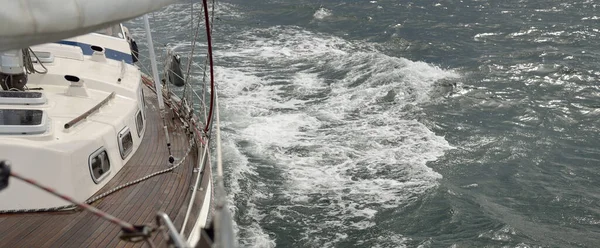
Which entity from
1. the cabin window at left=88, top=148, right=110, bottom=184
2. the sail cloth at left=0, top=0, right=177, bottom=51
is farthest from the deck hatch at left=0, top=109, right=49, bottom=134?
the sail cloth at left=0, top=0, right=177, bottom=51

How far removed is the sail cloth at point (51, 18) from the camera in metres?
4.66

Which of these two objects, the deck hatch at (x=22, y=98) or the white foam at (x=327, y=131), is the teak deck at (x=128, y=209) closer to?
the deck hatch at (x=22, y=98)

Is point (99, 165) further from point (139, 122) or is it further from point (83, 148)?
point (139, 122)

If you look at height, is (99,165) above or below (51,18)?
below

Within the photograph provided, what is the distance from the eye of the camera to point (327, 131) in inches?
667

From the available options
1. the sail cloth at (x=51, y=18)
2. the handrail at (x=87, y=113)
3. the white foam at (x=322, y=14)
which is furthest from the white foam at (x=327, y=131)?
the sail cloth at (x=51, y=18)

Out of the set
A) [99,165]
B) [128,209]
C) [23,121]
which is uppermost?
[23,121]

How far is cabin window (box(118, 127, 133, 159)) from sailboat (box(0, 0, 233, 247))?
0.05 feet

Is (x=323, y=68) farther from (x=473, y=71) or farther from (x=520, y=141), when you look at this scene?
(x=520, y=141)

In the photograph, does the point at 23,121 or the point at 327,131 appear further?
the point at 327,131

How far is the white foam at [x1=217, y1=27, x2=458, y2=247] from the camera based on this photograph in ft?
41.4

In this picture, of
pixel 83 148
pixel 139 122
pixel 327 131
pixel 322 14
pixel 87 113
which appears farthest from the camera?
pixel 322 14

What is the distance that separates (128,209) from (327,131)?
9642mm

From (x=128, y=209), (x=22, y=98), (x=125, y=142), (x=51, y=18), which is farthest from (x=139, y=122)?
(x=51, y=18)
